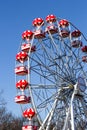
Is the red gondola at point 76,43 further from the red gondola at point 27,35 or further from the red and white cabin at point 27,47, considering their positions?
the red and white cabin at point 27,47

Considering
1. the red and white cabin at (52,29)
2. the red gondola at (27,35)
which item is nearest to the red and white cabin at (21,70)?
the red gondola at (27,35)

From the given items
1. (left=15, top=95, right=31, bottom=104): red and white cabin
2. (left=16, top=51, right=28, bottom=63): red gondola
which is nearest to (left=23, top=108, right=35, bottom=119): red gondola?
(left=15, top=95, right=31, bottom=104): red and white cabin

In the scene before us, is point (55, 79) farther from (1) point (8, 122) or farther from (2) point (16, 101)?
(1) point (8, 122)

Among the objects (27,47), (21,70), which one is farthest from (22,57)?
(27,47)

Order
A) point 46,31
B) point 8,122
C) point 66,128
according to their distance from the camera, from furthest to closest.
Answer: point 8,122 → point 46,31 → point 66,128

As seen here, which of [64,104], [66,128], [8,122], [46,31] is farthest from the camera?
[8,122]

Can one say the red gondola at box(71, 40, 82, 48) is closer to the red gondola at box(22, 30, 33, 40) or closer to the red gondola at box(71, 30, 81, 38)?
the red gondola at box(71, 30, 81, 38)

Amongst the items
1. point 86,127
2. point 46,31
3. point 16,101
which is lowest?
point 86,127

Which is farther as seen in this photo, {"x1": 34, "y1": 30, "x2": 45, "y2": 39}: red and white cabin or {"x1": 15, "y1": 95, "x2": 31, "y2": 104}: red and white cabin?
Answer: {"x1": 34, "y1": 30, "x2": 45, "y2": 39}: red and white cabin

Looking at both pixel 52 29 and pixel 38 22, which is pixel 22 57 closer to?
pixel 38 22

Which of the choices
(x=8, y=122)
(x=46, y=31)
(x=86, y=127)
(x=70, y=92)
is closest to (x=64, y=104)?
(x=70, y=92)

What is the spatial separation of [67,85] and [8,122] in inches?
1739

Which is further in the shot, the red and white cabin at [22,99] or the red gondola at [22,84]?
the red gondola at [22,84]

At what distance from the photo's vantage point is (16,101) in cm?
2636
